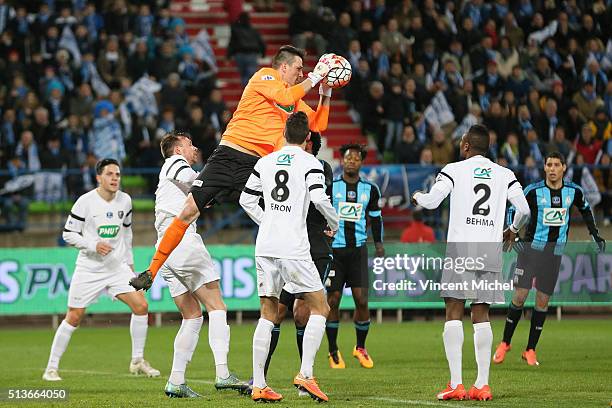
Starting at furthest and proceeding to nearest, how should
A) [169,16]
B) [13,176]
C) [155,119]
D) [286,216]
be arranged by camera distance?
[169,16] < [155,119] < [13,176] < [286,216]

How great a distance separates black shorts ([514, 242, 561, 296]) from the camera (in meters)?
14.4

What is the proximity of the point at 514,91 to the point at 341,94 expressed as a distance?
149 inches

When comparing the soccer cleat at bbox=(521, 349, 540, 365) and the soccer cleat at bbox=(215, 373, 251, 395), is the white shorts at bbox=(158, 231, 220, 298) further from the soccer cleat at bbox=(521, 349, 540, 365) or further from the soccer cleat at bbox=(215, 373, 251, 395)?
the soccer cleat at bbox=(521, 349, 540, 365)

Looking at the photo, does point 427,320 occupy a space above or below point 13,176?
below

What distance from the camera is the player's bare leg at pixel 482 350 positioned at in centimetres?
997

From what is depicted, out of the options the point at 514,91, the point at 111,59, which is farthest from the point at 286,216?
the point at 514,91

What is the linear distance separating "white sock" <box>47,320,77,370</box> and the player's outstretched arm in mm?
3782

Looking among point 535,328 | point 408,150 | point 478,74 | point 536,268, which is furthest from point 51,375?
point 478,74

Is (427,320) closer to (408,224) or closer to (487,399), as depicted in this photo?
(408,224)

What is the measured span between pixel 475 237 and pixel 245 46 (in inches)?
595

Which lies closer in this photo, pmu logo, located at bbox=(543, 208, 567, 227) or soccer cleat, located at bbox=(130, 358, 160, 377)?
soccer cleat, located at bbox=(130, 358, 160, 377)

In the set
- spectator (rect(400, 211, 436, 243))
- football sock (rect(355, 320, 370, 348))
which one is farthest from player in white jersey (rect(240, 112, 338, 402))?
spectator (rect(400, 211, 436, 243))

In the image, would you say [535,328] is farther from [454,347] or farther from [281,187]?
[281,187]

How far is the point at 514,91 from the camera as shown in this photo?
25.4m
